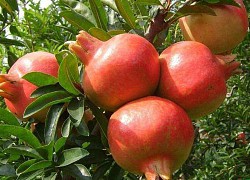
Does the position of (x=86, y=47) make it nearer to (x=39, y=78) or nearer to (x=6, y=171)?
(x=39, y=78)

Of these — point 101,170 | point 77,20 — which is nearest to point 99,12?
point 77,20

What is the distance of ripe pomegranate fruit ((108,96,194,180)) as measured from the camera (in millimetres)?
982

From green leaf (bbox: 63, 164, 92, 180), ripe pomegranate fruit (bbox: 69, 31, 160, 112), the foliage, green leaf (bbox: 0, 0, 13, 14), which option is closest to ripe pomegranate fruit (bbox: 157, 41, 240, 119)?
ripe pomegranate fruit (bbox: 69, 31, 160, 112)

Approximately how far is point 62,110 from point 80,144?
0.33ft

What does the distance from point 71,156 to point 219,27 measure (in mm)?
504

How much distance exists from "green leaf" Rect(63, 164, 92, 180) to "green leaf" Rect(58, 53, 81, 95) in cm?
18

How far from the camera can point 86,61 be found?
113 cm

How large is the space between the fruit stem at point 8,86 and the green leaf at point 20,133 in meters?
0.10

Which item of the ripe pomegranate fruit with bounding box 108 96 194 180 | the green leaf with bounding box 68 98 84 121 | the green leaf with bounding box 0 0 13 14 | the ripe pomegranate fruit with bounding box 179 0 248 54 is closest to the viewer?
the ripe pomegranate fruit with bounding box 108 96 194 180

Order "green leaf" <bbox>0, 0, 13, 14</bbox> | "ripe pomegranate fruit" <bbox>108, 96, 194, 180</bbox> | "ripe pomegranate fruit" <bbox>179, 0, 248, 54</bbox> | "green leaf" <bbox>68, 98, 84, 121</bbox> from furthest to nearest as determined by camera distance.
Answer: "green leaf" <bbox>0, 0, 13, 14</bbox> < "ripe pomegranate fruit" <bbox>179, 0, 248, 54</bbox> < "green leaf" <bbox>68, 98, 84, 121</bbox> < "ripe pomegranate fruit" <bbox>108, 96, 194, 180</bbox>

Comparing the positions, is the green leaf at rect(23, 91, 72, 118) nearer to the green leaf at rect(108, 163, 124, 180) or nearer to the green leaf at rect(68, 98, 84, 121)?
the green leaf at rect(68, 98, 84, 121)

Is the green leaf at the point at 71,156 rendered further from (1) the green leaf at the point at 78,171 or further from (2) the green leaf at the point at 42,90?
(2) the green leaf at the point at 42,90

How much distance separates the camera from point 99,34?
122 cm

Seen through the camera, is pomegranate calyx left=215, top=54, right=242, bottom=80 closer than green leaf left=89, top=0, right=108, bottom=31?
Yes
